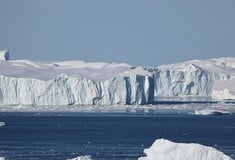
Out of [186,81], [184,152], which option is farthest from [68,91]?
[184,152]

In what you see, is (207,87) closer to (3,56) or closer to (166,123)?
(3,56)

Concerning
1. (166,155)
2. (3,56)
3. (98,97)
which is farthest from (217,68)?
(166,155)

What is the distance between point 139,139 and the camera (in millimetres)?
63562

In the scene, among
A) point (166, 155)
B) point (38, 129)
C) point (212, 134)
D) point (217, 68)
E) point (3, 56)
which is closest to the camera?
point (166, 155)

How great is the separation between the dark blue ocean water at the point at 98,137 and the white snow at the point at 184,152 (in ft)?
23.1

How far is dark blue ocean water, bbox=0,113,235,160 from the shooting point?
50.9 meters

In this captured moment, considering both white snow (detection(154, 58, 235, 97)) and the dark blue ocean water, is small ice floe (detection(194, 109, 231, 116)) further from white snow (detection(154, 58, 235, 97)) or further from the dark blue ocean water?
white snow (detection(154, 58, 235, 97))

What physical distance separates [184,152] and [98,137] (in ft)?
89.2

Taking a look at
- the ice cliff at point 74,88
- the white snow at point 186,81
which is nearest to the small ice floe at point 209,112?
the ice cliff at point 74,88

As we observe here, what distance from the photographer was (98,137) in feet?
217

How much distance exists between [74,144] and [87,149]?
4449mm

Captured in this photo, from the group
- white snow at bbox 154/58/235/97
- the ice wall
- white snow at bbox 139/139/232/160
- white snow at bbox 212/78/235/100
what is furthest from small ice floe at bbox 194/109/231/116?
white snow at bbox 139/139/232/160

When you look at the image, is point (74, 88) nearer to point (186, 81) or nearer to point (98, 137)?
point (98, 137)

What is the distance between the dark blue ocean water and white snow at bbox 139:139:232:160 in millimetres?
7044
